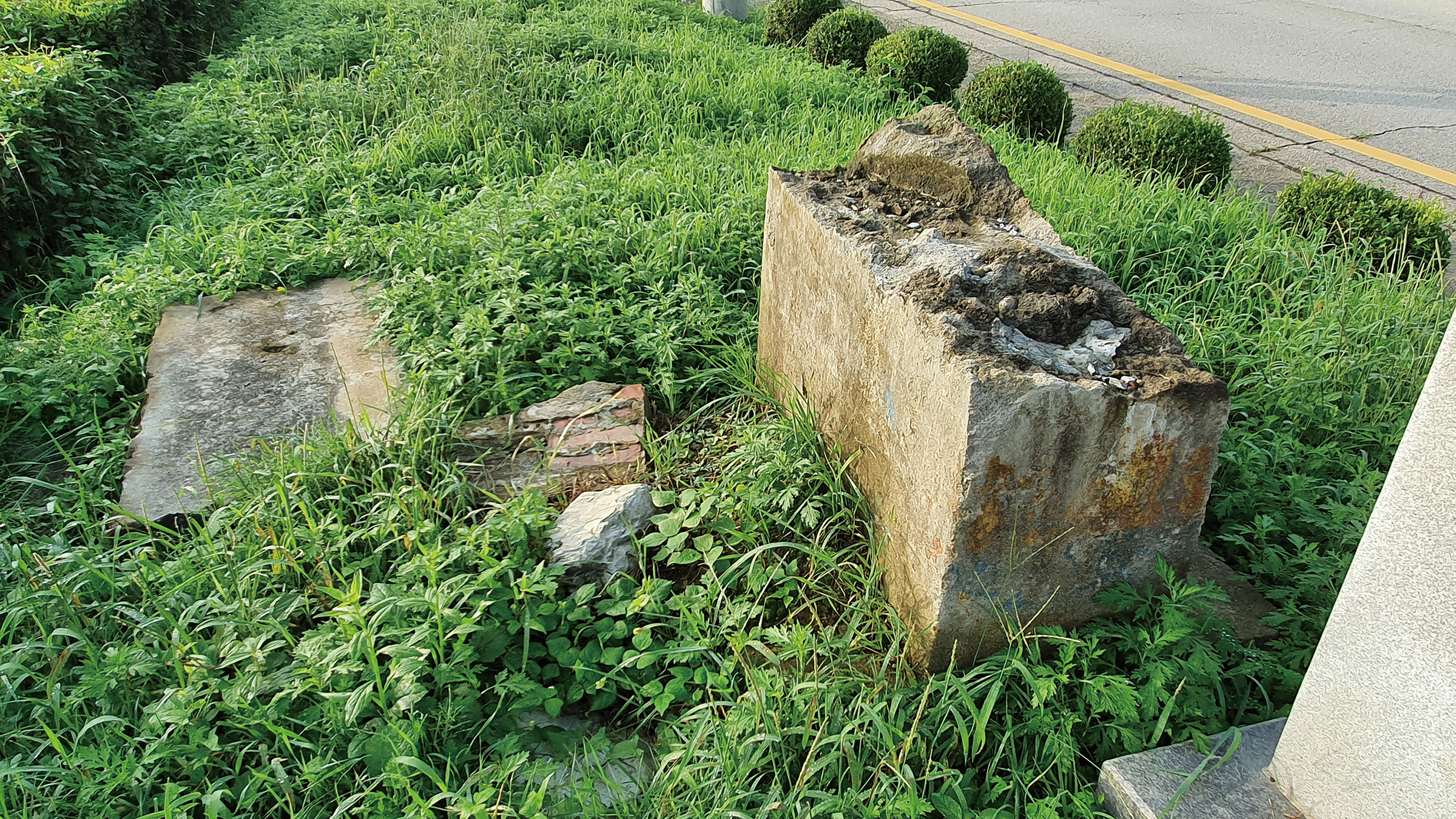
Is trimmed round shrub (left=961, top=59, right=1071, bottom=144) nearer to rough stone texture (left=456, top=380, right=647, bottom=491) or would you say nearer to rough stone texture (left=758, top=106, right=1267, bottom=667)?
rough stone texture (left=758, top=106, right=1267, bottom=667)

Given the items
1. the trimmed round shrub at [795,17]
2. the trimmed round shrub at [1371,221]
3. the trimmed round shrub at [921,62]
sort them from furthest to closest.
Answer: the trimmed round shrub at [795,17] < the trimmed round shrub at [921,62] < the trimmed round shrub at [1371,221]

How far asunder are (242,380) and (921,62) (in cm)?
489

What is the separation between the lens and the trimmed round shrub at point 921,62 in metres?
6.49

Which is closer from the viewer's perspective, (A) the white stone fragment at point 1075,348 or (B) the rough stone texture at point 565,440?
(A) the white stone fragment at point 1075,348

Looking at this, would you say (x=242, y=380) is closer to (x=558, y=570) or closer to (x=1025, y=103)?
(x=558, y=570)

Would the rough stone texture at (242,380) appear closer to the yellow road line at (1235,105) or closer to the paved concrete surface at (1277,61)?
the paved concrete surface at (1277,61)

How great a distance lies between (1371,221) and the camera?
13.6ft

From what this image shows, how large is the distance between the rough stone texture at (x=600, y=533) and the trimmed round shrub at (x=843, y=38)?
5259 millimetres

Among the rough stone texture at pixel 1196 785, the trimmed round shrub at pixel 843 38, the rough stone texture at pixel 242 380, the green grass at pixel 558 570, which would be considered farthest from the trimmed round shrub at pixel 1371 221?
the rough stone texture at pixel 242 380

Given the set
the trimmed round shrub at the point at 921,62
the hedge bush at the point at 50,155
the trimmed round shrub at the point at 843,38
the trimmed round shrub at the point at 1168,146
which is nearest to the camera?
the hedge bush at the point at 50,155

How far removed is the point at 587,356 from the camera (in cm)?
327

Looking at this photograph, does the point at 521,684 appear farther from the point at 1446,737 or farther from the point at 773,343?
the point at 1446,737

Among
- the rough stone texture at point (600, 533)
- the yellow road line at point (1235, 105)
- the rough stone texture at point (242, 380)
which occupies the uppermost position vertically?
the yellow road line at point (1235, 105)

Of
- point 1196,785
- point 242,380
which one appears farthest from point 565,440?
point 1196,785
